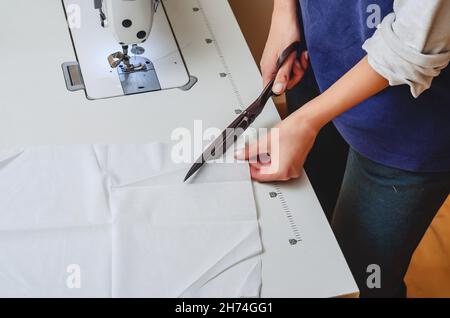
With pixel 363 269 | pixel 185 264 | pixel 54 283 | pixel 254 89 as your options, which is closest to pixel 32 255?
pixel 54 283

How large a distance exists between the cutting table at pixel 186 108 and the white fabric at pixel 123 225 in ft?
0.11

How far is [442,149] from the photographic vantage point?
0.89 metres

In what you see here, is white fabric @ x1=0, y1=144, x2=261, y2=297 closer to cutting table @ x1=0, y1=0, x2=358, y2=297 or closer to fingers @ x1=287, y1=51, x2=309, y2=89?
cutting table @ x1=0, y1=0, x2=358, y2=297

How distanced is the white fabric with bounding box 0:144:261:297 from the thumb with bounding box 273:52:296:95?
0.57 feet

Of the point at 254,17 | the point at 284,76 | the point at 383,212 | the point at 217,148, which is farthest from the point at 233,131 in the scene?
the point at 254,17

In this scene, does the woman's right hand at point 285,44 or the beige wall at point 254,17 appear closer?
the woman's right hand at point 285,44

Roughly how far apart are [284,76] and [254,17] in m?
0.66

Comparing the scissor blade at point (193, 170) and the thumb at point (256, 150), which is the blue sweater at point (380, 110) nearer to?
the thumb at point (256, 150)

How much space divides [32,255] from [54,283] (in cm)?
6

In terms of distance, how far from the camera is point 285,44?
106cm

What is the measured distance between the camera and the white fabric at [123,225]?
755 mm

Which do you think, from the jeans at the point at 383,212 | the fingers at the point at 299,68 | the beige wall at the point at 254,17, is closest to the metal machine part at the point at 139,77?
the fingers at the point at 299,68

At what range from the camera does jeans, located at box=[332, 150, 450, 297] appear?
0.93 m
